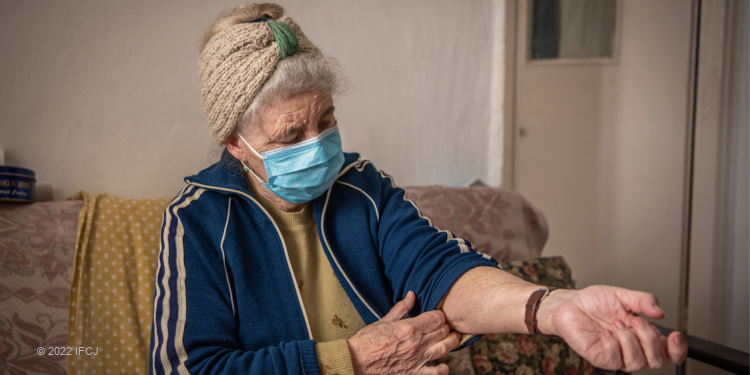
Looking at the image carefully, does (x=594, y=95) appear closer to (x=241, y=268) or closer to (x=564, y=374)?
(x=564, y=374)

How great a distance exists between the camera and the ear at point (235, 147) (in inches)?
47.5

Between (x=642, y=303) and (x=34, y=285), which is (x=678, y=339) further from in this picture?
(x=34, y=285)

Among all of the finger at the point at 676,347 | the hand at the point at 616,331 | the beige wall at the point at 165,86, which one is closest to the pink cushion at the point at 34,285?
the beige wall at the point at 165,86

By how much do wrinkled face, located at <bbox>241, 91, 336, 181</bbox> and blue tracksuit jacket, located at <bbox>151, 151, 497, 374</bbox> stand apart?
14 cm

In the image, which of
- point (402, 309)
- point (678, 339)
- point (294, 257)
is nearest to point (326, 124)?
point (294, 257)

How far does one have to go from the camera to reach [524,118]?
2.91m

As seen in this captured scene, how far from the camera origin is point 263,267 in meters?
1.15

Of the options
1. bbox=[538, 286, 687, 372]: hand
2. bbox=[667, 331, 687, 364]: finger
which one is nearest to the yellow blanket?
bbox=[538, 286, 687, 372]: hand

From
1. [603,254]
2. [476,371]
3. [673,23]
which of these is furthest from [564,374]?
[673,23]

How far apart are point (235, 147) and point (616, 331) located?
928mm

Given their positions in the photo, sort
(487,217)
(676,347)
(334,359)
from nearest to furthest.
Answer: (676,347), (334,359), (487,217)

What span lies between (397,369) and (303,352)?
0.22 m

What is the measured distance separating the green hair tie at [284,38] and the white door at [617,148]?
2.00m

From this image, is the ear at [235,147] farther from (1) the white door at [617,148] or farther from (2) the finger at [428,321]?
(1) the white door at [617,148]
